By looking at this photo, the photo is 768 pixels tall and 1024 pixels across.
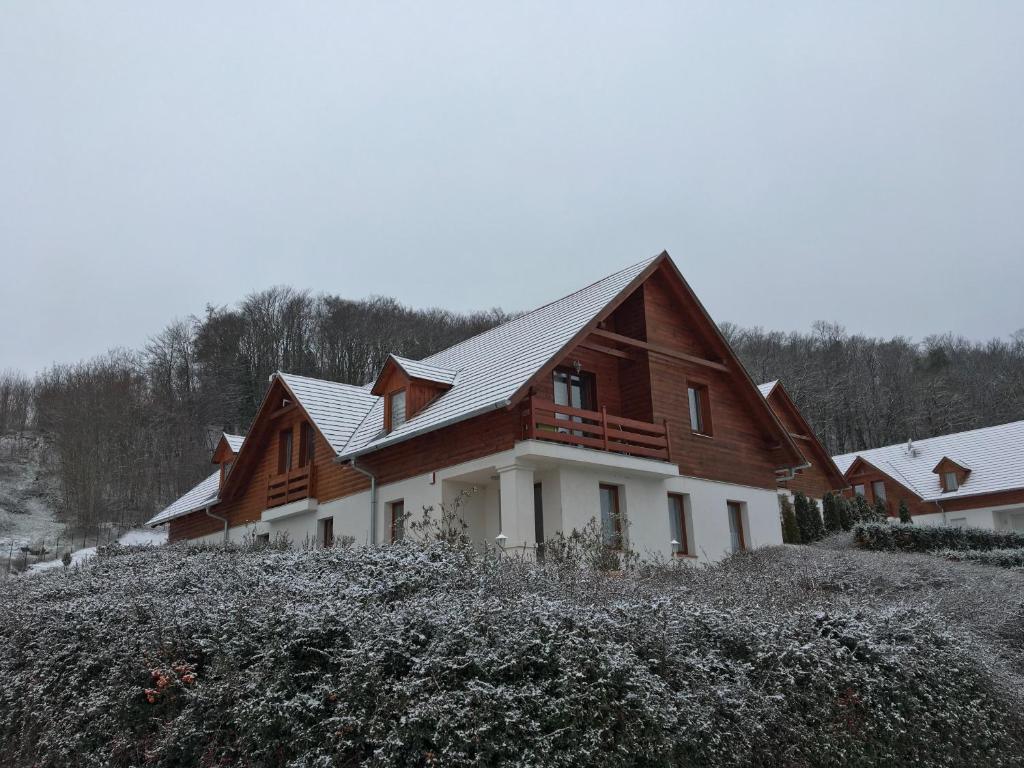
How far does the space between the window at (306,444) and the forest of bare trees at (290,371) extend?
14.2 meters

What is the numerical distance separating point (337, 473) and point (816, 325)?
151ft

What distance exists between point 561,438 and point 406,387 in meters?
4.59

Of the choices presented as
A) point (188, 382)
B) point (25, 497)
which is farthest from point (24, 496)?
point (188, 382)

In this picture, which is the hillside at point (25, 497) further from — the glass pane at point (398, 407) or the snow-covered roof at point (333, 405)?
the glass pane at point (398, 407)

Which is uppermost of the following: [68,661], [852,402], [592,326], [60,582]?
[852,402]

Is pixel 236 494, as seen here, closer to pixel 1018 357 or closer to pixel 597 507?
pixel 597 507

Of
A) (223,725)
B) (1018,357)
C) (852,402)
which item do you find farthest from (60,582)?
(1018,357)

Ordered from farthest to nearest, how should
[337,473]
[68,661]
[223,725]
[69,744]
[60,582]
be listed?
[337,473] < [60,582] < [68,661] < [69,744] < [223,725]

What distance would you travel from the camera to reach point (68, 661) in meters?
7.52

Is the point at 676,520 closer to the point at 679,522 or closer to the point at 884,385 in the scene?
the point at 679,522

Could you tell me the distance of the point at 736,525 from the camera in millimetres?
21047

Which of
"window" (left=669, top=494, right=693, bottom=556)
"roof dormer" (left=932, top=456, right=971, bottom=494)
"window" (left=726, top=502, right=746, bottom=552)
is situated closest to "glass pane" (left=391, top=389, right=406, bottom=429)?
"window" (left=669, top=494, right=693, bottom=556)

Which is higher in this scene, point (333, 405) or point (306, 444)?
point (333, 405)

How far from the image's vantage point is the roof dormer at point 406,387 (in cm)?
1930
